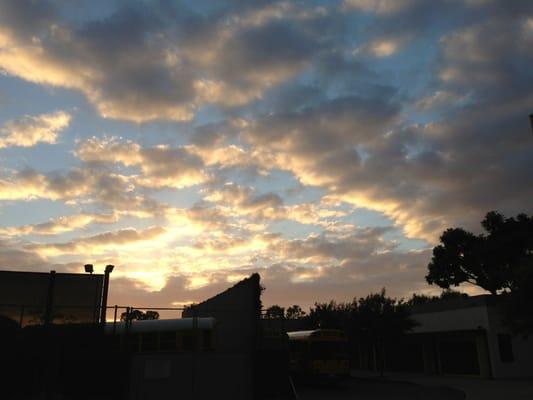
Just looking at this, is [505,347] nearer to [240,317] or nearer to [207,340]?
[240,317]

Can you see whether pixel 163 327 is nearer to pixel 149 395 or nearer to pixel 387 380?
pixel 149 395

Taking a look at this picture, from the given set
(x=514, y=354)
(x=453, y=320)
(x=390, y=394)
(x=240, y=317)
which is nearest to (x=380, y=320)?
(x=453, y=320)

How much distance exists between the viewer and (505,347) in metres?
34.8

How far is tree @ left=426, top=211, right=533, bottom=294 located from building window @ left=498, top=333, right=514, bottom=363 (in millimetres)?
21651

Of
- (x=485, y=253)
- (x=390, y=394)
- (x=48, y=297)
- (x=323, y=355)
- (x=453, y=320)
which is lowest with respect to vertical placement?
(x=390, y=394)

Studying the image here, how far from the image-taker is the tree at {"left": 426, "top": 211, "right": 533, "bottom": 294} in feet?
186

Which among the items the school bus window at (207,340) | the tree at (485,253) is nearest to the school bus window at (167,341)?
the school bus window at (207,340)

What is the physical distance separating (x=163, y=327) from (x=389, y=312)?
2078 cm

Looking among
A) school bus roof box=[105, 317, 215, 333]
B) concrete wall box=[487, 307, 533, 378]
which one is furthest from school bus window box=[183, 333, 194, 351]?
concrete wall box=[487, 307, 533, 378]

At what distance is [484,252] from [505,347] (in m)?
24.5

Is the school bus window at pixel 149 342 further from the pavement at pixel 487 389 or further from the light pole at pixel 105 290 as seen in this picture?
the pavement at pixel 487 389

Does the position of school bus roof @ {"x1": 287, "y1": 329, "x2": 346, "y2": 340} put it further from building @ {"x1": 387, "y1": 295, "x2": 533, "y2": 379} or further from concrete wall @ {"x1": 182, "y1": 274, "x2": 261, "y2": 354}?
building @ {"x1": 387, "y1": 295, "x2": 533, "y2": 379}

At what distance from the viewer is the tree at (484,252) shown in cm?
5681

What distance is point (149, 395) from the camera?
1941 centimetres
